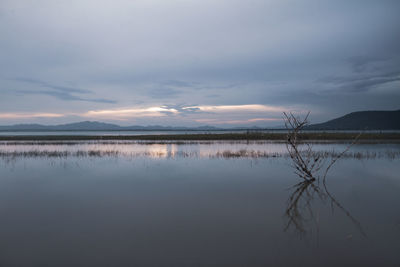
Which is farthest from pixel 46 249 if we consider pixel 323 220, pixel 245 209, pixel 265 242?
pixel 323 220

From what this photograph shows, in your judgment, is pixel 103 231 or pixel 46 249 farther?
pixel 103 231

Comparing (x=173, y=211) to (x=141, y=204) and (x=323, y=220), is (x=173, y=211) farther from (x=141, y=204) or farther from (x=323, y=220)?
(x=323, y=220)

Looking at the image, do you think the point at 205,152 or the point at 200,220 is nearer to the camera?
the point at 200,220

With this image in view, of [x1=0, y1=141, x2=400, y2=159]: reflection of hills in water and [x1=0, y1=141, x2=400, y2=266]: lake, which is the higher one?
[x1=0, y1=141, x2=400, y2=159]: reflection of hills in water

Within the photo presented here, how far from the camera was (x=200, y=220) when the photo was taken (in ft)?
23.2

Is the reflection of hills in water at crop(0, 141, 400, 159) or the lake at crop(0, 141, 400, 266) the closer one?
the lake at crop(0, 141, 400, 266)

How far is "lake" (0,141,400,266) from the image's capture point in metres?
5.10

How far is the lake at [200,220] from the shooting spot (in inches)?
201

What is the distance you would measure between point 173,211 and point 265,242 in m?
3.24

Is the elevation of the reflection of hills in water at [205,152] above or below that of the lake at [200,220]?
above

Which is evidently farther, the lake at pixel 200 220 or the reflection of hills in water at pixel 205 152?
the reflection of hills in water at pixel 205 152

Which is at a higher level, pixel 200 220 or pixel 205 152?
pixel 205 152

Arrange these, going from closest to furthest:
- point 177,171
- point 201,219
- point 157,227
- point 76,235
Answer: point 76,235, point 157,227, point 201,219, point 177,171

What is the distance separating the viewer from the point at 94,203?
8.75 meters
